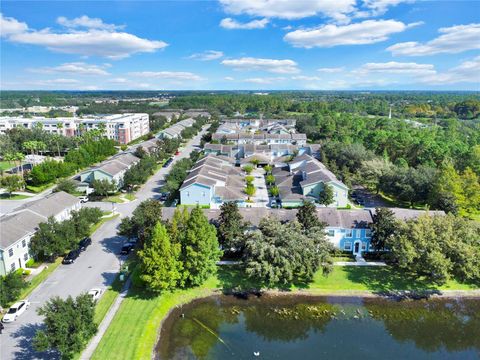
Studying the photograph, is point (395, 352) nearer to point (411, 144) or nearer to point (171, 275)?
point (171, 275)

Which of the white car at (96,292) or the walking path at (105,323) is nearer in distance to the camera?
the walking path at (105,323)

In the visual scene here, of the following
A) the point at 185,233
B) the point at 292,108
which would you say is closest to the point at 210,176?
the point at 185,233

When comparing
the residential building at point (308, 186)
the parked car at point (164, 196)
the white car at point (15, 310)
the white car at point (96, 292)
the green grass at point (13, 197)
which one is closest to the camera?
the white car at point (15, 310)

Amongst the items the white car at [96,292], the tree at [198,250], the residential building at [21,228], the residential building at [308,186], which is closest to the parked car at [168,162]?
the residential building at [308,186]

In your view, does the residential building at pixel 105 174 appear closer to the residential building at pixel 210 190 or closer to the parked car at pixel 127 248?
the residential building at pixel 210 190

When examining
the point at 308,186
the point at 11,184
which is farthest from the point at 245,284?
the point at 11,184

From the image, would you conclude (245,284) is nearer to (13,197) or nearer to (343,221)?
(343,221)
